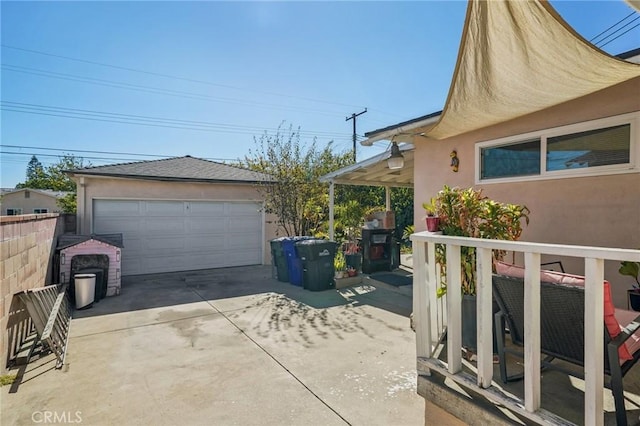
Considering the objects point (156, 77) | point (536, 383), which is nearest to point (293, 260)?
point (536, 383)

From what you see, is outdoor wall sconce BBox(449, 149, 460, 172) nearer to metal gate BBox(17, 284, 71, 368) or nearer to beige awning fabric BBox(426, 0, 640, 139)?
beige awning fabric BBox(426, 0, 640, 139)

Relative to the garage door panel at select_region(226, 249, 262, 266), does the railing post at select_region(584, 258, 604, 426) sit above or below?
above

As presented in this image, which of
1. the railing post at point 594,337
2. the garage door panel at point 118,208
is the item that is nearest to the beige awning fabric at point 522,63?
the railing post at point 594,337

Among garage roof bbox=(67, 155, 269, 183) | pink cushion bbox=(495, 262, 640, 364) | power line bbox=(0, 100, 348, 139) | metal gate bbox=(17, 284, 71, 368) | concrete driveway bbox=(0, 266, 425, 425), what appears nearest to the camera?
pink cushion bbox=(495, 262, 640, 364)

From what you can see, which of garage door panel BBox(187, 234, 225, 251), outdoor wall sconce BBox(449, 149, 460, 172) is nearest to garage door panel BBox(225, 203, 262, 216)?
garage door panel BBox(187, 234, 225, 251)

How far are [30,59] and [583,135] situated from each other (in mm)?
21115

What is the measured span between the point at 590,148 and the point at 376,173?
18.1 feet

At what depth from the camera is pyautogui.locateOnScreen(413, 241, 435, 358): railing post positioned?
2541 mm

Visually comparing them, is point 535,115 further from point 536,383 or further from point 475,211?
point 536,383

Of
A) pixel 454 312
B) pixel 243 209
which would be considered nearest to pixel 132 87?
pixel 243 209

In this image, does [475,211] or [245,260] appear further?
[245,260]

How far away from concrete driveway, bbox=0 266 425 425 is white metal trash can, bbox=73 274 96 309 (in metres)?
0.21

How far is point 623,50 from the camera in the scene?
358 centimetres

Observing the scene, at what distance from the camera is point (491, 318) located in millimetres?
2059
